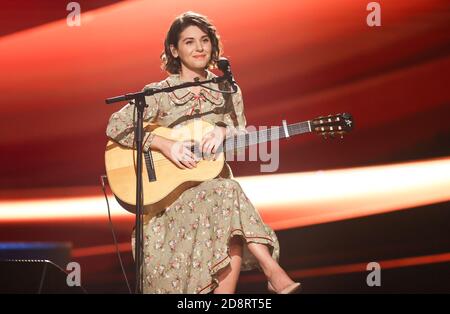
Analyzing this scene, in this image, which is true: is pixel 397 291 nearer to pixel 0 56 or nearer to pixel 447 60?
pixel 447 60

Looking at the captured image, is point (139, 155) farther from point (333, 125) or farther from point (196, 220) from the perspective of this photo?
point (333, 125)

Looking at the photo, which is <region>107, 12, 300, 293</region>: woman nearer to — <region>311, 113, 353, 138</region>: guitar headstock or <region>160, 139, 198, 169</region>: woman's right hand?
<region>160, 139, 198, 169</region>: woman's right hand

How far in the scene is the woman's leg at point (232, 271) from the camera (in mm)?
3461

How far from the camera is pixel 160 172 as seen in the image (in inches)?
150

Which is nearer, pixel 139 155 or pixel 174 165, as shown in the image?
pixel 139 155

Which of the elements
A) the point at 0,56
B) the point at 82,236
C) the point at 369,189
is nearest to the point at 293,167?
the point at 369,189

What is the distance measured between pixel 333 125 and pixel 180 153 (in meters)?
0.81

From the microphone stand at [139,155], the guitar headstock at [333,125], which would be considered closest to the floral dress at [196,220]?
the microphone stand at [139,155]

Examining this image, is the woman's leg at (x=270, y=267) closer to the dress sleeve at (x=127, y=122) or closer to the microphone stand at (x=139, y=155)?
the microphone stand at (x=139, y=155)

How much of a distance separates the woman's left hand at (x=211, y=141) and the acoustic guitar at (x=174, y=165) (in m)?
0.03

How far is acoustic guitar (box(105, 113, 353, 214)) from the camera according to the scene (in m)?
3.67

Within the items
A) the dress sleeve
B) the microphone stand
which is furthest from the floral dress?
the microphone stand

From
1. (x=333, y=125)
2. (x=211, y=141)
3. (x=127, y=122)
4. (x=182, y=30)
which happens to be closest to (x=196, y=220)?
(x=211, y=141)

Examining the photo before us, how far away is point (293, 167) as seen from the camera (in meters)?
4.16
